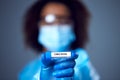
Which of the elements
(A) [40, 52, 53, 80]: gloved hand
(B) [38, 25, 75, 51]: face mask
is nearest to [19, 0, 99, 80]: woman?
(B) [38, 25, 75, 51]: face mask

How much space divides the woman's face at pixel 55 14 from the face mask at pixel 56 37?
27 millimetres

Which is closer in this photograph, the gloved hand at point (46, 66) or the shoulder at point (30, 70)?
the gloved hand at point (46, 66)

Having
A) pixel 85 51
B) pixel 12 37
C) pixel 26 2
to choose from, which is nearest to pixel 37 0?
pixel 26 2

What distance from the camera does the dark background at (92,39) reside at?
48.3 inches

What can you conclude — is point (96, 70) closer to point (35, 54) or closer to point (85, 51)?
point (85, 51)

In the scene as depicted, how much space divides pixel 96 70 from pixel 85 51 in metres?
0.12

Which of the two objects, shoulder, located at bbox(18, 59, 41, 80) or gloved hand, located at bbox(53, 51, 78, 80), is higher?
gloved hand, located at bbox(53, 51, 78, 80)

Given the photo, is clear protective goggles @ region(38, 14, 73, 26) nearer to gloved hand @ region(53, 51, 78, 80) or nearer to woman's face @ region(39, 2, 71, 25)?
woman's face @ region(39, 2, 71, 25)

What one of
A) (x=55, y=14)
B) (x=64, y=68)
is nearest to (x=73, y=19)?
(x=55, y=14)

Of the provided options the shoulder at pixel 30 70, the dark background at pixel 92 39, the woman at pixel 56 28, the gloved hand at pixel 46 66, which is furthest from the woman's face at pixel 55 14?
the gloved hand at pixel 46 66

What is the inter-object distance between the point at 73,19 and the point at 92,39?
0.15 metres

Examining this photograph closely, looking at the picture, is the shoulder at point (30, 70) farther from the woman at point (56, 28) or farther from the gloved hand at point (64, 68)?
the gloved hand at point (64, 68)

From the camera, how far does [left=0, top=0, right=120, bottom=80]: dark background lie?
4.02 ft

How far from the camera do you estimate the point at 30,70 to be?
46.6 inches
